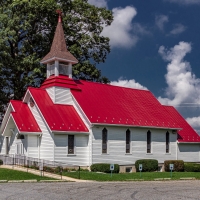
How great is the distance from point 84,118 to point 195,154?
16.0 m

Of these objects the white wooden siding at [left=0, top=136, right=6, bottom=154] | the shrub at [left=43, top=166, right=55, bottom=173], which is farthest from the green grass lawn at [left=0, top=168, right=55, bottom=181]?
the white wooden siding at [left=0, top=136, right=6, bottom=154]

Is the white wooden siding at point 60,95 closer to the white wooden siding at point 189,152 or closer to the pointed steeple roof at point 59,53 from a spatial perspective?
the pointed steeple roof at point 59,53

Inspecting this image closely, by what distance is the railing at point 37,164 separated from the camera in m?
33.0

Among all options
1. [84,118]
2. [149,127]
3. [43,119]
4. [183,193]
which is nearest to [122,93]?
[149,127]

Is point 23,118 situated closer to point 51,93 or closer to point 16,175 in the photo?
point 51,93

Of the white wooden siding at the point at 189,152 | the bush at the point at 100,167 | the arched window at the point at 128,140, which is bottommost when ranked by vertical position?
the bush at the point at 100,167

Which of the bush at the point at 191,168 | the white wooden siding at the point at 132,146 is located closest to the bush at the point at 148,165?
the white wooden siding at the point at 132,146

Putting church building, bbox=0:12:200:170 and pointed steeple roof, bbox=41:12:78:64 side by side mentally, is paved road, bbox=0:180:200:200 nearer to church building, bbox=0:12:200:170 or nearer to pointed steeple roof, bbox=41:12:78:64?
church building, bbox=0:12:200:170

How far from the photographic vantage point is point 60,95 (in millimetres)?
39656

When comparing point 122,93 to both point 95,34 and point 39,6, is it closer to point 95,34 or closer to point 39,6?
point 95,34

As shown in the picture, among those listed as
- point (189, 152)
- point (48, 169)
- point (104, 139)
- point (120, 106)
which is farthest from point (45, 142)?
point (189, 152)

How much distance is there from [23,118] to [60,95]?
415 cm

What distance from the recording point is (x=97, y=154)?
37.8 metres

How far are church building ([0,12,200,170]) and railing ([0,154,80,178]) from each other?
489 millimetres
